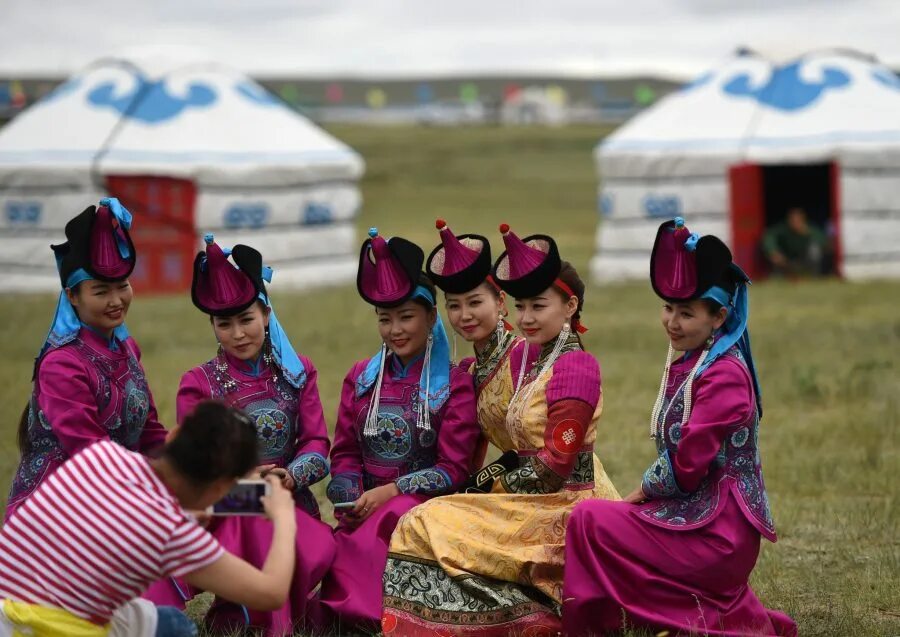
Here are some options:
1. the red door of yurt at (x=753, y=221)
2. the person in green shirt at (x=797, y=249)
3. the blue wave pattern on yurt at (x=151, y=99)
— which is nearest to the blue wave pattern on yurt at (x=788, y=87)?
the red door of yurt at (x=753, y=221)

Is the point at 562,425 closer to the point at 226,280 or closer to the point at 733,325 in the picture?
the point at 733,325

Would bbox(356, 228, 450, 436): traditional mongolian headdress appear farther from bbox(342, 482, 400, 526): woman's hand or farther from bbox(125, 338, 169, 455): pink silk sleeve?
bbox(125, 338, 169, 455): pink silk sleeve

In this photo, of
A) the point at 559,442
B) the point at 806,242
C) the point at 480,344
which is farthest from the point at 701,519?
the point at 806,242

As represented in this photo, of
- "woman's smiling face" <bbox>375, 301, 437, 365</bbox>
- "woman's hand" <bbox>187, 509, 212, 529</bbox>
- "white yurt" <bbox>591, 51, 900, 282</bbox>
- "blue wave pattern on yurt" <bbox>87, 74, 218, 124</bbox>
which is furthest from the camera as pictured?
"blue wave pattern on yurt" <bbox>87, 74, 218, 124</bbox>

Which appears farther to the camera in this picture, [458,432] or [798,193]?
[798,193]

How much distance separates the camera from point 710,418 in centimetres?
380

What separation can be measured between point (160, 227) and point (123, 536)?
39.0 feet

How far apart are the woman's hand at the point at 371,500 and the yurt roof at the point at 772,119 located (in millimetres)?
10656

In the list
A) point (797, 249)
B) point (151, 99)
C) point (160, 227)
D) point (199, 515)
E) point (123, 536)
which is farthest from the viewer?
point (151, 99)

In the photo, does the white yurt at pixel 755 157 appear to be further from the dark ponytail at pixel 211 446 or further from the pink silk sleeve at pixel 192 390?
the dark ponytail at pixel 211 446

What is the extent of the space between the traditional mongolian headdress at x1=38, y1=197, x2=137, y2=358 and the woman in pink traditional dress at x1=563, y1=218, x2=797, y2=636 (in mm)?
1576

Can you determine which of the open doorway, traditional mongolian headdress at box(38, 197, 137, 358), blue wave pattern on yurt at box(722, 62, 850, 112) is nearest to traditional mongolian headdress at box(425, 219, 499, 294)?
traditional mongolian headdress at box(38, 197, 137, 358)

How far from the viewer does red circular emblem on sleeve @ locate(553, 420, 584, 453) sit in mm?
3994

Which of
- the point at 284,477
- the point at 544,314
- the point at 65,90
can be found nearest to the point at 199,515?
the point at 284,477
